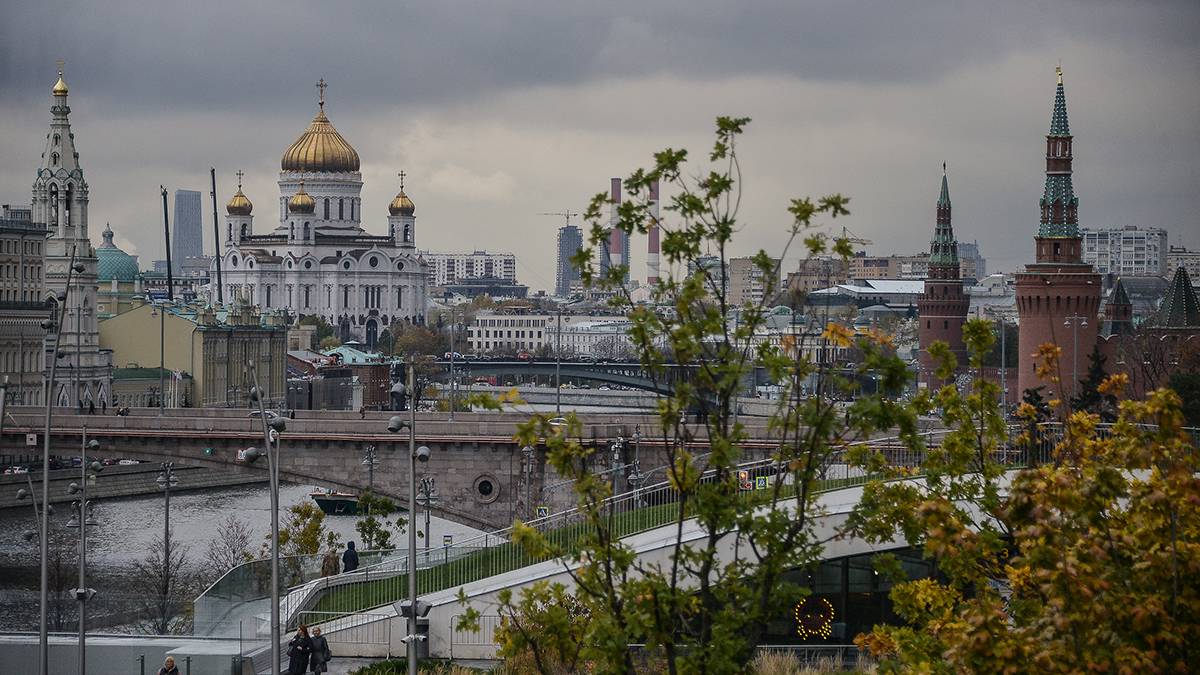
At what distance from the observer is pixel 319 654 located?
2898cm

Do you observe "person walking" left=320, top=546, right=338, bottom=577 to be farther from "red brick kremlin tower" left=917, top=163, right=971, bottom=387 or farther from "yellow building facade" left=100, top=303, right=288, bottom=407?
"red brick kremlin tower" left=917, top=163, right=971, bottom=387

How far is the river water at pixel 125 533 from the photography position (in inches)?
2276

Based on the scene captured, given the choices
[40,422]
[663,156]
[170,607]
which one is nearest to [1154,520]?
[663,156]

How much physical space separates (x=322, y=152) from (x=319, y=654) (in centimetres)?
17231

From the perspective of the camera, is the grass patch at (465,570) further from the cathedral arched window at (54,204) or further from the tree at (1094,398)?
the cathedral arched window at (54,204)

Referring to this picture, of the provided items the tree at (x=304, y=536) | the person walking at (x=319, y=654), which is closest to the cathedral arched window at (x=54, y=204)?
the tree at (x=304, y=536)

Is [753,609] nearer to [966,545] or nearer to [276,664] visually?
[966,545]

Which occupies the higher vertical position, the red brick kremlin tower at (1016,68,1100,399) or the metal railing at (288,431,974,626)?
the red brick kremlin tower at (1016,68,1100,399)

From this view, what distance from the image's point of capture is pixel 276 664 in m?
26.2

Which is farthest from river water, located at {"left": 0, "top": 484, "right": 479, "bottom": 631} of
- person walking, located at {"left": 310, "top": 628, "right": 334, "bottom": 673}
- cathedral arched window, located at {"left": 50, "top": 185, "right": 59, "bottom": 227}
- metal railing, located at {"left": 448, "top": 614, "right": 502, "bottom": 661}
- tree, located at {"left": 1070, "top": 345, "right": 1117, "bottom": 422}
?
cathedral arched window, located at {"left": 50, "top": 185, "right": 59, "bottom": 227}

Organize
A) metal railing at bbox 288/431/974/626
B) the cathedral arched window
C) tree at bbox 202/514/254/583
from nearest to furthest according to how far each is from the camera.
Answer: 1. metal railing at bbox 288/431/974/626
2. tree at bbox 202/514/254/583
3. the cathedral arched window

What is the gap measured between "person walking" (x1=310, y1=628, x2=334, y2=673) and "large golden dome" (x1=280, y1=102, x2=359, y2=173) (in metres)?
171

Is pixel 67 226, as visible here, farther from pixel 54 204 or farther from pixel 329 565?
pixel 329 565

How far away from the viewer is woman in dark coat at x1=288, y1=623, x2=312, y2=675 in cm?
2875
